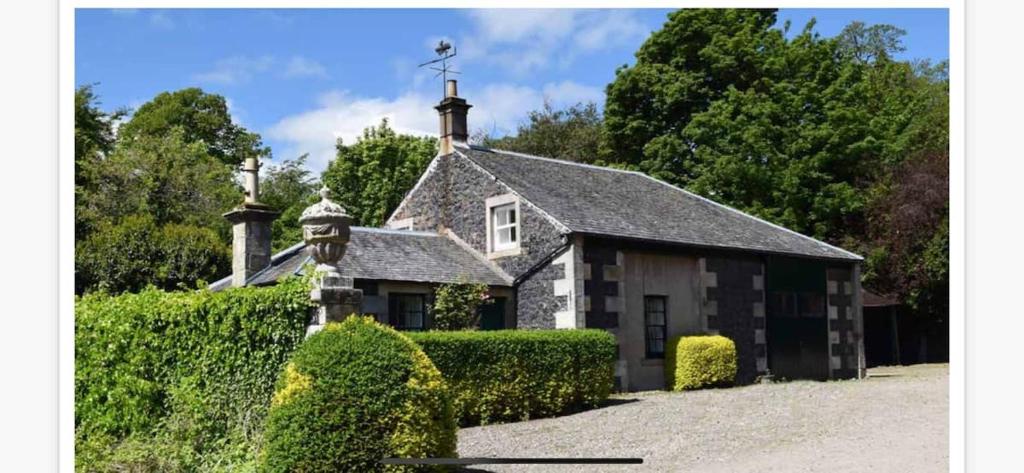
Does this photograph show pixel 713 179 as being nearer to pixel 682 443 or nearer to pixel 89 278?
pixel 89 278

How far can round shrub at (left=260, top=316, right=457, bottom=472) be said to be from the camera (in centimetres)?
911

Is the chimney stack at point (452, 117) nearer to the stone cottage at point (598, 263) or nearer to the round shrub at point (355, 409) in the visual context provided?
the stone cottage at point (598, 263)

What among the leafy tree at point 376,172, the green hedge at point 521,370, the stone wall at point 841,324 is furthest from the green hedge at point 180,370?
the leafy tree at point 376,172

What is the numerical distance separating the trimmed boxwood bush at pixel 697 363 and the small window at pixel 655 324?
0.23 m

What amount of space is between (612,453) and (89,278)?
16466 mm

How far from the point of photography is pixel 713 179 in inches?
1257

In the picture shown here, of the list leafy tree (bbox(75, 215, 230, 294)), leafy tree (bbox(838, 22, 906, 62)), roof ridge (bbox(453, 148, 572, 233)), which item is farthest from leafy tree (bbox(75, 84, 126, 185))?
leafy tree (bbox(838, 22, 906, 62))

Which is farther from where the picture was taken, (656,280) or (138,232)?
(138,232)

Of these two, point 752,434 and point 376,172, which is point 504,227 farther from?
point 376,172

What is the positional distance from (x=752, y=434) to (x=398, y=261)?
333 inches

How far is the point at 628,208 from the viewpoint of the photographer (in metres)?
22.2

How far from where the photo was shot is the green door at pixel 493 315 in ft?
65.0
